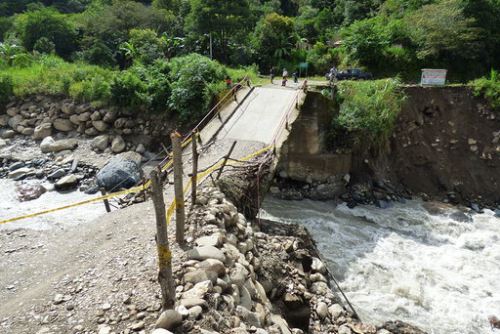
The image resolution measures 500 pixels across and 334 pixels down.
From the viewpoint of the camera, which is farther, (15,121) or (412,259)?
(15,121)

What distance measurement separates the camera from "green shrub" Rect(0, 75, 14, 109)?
18.2 metres

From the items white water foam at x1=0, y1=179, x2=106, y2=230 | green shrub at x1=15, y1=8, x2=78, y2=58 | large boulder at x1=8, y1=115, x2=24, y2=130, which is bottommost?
white water foam at x1=0, y1=179, x2=106, y2=230

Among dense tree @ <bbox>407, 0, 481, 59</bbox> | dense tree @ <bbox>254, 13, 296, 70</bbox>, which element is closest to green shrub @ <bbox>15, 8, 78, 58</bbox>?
dense tree @ <bbox>254, 13, 296, 70</bbox>

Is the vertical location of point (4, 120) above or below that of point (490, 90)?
below

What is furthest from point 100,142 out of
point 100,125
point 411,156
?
point 411,156

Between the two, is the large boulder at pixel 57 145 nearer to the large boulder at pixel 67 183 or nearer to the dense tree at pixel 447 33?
the large boulder at pixel 67 183

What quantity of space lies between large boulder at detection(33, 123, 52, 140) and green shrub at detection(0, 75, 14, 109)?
3.07m

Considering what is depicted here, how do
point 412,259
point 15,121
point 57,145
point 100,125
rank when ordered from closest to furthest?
point 412,259
point 57,145
point 100,125
point 15,121

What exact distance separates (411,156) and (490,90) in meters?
5.20

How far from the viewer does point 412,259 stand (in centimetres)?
1223

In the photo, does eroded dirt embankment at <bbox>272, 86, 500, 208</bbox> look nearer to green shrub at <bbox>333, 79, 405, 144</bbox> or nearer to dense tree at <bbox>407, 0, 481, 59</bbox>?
green shrub at <bbox>333, 79, 405, 144</bbox>

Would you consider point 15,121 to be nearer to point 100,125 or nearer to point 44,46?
point 100,125

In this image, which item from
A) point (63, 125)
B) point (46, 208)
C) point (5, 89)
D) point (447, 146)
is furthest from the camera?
point (5, 89)

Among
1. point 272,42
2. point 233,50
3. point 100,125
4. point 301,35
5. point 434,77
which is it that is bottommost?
point 100,125
